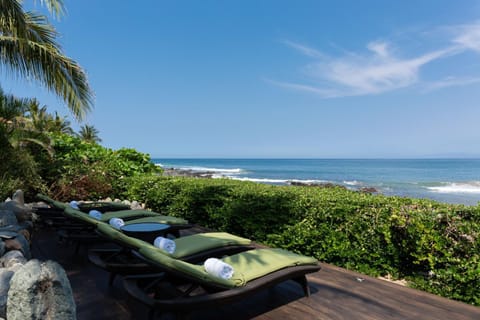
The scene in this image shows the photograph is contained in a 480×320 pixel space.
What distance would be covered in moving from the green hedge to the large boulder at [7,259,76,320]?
304 centimetres

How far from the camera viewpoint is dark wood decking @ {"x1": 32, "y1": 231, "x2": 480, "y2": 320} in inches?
87.2

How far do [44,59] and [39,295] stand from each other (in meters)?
5.97

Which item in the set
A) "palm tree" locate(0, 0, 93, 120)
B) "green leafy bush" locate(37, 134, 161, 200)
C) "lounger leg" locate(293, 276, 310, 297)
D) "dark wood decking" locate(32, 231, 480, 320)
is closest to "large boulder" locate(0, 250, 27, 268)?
"dark wood decking" locate(32, 231, 480, 320)

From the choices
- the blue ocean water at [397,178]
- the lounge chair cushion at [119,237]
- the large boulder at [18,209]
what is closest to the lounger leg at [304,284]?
the lounge chair cushion at [119,237]

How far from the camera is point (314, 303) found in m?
2.41

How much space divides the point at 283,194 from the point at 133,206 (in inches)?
150

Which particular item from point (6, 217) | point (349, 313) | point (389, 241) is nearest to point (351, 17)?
point (389, 241)

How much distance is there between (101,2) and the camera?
798 cm

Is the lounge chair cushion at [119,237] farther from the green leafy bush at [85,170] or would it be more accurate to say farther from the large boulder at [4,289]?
the green leafy bush at [85,170]

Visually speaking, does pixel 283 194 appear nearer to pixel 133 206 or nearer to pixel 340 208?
pixel 340 208

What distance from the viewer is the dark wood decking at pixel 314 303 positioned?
2215 mm

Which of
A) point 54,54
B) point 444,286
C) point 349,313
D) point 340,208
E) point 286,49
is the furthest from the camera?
point 286,49

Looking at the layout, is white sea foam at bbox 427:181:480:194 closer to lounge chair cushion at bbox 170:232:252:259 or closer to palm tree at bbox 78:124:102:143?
lounge chair cushion at bbox 170:232:252:259

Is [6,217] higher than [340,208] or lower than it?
lower
